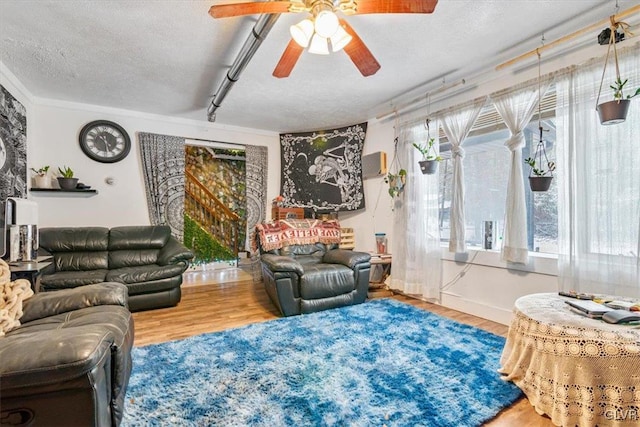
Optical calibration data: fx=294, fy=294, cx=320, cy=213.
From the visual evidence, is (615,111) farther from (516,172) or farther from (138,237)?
(138,237)

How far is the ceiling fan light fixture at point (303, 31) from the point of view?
1701 mm

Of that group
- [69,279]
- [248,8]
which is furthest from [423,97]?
[69,279]

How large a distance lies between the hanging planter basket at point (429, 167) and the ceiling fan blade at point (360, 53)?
56.1 inches

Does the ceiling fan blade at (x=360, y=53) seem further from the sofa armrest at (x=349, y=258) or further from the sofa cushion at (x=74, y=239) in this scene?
the sofa cushion at (x=74, y=239)

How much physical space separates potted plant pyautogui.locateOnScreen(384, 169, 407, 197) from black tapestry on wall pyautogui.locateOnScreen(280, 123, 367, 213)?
776mm

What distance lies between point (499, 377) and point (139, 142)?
4885 millimetres

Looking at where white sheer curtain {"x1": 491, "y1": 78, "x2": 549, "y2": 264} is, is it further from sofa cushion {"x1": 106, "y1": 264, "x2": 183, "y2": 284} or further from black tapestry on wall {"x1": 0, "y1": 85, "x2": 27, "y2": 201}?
black tapestry on wall {"x1": 0, "y1": 85, "x2": 27, "y2": 201}

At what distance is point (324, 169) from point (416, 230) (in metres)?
1.95

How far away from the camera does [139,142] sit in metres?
4.24

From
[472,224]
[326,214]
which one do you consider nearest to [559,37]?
[472,224]

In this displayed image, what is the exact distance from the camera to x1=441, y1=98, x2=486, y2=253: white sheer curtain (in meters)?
3.18

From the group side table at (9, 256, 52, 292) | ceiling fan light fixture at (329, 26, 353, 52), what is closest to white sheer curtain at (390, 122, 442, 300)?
ceiling fan light fixture at (329, 26, 353, 52)

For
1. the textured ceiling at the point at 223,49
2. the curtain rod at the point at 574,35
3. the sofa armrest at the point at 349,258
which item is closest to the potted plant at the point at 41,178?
the textured ceiling at the point at 223,49

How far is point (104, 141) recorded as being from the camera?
13.3 feet
